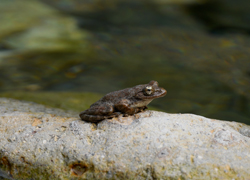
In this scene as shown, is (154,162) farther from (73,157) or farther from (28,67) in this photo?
(28,67)

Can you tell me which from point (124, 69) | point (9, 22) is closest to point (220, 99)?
point (124, 69)

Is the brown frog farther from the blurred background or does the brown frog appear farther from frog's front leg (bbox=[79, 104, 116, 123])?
the blurred background

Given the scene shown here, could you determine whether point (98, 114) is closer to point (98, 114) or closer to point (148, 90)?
point (98, 114)

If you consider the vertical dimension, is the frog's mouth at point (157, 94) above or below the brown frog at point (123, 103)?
above

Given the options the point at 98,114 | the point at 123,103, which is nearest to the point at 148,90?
the point at 123,103

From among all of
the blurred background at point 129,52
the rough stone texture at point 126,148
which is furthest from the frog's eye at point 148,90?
the blurred background at point 129,52

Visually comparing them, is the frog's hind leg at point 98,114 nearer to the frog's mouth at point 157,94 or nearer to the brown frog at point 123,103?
the brown frog at point 123,103
